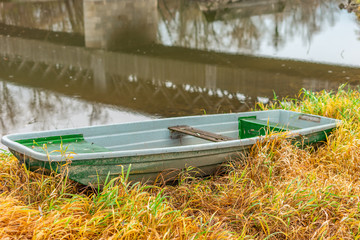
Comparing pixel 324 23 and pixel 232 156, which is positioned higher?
pixel 324 23

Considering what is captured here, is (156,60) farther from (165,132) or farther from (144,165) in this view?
(144,165)

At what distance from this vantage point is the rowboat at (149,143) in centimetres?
486

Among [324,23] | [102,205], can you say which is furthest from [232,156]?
[324,23]

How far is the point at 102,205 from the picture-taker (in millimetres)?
4469

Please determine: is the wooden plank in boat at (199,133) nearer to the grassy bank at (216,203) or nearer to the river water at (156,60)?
the grassy bank at (216,203)

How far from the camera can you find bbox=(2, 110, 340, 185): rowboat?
4.86 metres

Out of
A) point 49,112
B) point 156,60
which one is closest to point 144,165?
point 49,112

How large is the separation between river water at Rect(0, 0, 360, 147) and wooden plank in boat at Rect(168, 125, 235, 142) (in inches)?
142

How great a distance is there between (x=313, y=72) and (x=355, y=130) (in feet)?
24.9

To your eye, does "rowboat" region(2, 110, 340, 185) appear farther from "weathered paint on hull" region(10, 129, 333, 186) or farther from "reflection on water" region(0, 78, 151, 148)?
"reflection on water" region(0, 78, 151, 148)

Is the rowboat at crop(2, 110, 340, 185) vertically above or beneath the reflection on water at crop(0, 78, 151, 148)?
above

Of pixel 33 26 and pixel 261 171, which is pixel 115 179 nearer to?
pixel 261 171

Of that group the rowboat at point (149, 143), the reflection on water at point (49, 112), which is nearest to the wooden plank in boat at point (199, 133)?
the rowboat at point (149, 143)

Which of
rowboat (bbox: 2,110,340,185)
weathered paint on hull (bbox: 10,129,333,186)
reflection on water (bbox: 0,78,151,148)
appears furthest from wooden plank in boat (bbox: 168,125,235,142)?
reflection on water (bbox: 0,78,151,148)
